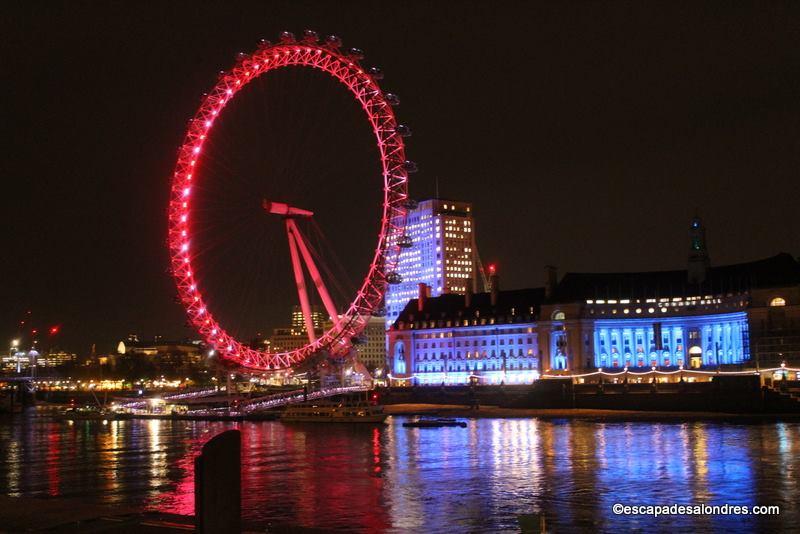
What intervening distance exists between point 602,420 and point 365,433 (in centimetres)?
2195

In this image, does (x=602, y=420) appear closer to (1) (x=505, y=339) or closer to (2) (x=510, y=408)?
(2) (x=510, y=408)

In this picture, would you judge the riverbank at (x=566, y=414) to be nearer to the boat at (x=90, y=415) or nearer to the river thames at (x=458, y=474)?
the river thames at (x=458, y=474)

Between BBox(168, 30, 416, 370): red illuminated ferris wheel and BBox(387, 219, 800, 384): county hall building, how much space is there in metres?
49.4

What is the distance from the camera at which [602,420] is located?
83750 millimetres

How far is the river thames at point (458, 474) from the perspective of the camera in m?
30.8

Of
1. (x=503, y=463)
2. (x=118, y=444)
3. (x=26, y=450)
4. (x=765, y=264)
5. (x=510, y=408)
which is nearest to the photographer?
(x=503, y=463)

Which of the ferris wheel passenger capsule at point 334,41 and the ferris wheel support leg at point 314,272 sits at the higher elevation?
the ferris wheel passenger capsule at point 334,41

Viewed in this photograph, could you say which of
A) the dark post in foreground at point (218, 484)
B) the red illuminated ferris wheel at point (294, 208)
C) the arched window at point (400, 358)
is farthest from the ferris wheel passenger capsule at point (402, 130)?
the arched window at point (400, 358)

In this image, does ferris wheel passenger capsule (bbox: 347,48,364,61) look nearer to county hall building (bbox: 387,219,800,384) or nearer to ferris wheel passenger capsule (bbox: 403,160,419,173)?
ferris wheel passenger capsule (bbox: 403,160,419,173)

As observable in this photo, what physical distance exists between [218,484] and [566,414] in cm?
7934

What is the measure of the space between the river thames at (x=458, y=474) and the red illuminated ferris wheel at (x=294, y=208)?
11.2 metres

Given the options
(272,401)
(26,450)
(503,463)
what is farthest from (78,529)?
(272,401)

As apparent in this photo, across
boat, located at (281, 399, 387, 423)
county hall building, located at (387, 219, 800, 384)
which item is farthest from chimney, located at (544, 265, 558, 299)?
boat, located at (281, 399, 387, 423)

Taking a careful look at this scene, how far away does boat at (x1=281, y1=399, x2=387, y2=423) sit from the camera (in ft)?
301
